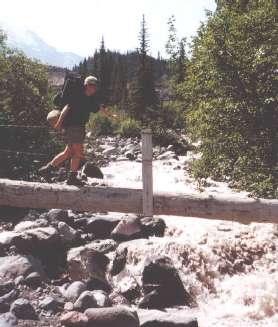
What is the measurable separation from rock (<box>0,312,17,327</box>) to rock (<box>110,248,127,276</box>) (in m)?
3.63

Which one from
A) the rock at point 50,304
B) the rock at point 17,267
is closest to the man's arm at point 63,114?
the rock at point 50,304

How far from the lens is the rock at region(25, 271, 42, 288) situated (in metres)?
11.8

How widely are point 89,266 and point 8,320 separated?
10.1 ft

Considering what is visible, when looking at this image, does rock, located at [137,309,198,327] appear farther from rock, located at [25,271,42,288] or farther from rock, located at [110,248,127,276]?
rock, located at [25,271,42,288]

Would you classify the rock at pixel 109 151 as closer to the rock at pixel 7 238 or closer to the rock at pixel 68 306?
the rock at pixel 7 238

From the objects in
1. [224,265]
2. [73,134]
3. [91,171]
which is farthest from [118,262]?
[91,171]

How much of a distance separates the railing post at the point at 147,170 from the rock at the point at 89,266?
172 inches

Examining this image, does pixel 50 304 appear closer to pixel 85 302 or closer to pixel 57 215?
pixel 85 302

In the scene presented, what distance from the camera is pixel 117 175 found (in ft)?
88.9

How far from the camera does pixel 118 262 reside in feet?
44.0

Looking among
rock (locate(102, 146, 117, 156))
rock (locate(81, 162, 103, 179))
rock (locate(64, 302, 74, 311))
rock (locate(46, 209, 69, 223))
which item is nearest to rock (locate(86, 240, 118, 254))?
rock (locate(46, 209, 69, 223))

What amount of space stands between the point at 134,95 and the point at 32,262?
48.2 m

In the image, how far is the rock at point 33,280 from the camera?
11781mm

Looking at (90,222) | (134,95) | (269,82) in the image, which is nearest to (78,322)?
(90,222)
